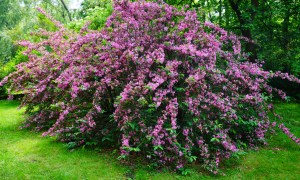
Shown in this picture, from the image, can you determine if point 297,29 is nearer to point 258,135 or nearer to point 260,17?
point 260,17

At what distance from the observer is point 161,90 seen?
17.5 feet

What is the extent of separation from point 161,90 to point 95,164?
6.10ft

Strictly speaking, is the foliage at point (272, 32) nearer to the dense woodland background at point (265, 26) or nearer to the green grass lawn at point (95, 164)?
the dense woodland background at point (265, 26)

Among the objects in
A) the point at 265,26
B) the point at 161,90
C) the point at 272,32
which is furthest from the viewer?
the point at 265,26

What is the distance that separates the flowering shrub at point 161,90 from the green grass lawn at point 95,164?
0.29 m

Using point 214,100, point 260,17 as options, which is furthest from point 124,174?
point 260,17

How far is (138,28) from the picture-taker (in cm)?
623

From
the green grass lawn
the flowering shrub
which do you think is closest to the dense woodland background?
the flowering shrub

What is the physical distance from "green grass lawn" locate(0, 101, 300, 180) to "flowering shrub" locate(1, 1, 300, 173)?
0.29 meters

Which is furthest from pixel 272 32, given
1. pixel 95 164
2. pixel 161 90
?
pixel 95 164

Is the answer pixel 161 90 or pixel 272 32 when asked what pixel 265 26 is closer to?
pixel 272 32

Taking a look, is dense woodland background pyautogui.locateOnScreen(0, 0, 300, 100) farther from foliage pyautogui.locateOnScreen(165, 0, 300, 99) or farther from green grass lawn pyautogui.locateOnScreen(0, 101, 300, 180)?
green grass lawn pyautogui.locateOnScreen(0, 101, 300, 180)

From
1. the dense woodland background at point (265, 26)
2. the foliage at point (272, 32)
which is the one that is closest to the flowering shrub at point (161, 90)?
the dense woodland background at point (265, 26)

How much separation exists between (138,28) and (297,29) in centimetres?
557
